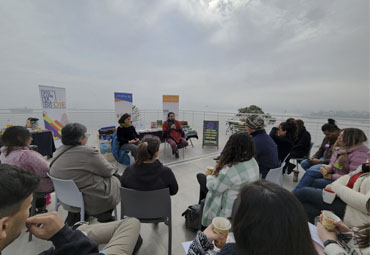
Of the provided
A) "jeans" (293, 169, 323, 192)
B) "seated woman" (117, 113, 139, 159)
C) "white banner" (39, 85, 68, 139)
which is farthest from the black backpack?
"white banner" (39, 85, 68, 139)

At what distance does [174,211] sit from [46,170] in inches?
62.5

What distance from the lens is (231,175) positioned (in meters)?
1.29

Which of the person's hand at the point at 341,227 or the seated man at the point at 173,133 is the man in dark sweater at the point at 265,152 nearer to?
the person's hand at the point at 341,227

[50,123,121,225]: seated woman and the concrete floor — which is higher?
[50,123,121,225]: seated woman

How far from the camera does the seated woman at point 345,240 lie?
2.42 ft

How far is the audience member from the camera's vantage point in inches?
29.1

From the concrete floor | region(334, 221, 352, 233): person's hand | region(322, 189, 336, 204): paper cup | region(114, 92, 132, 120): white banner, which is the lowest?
the concrete floor

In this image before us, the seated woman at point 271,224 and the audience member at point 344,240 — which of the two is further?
the audience member at point 344,240

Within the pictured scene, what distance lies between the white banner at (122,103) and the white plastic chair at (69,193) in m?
3.45

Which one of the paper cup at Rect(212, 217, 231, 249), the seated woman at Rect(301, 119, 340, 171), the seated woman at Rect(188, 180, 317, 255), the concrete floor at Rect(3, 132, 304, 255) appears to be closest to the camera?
the seated woman at Rect(188, 180, 317, 255)

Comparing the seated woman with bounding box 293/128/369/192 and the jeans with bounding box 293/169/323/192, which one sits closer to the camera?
the seated woman with bounding box 293/128/369/192

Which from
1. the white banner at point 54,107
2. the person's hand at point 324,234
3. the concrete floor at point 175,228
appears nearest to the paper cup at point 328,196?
the person's hand at point 324,234

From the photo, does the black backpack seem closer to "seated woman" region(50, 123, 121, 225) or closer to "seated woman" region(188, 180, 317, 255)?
"seated woman" region(50, 123, 121, 225)

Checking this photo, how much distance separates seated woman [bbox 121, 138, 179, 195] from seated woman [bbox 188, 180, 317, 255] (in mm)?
957
